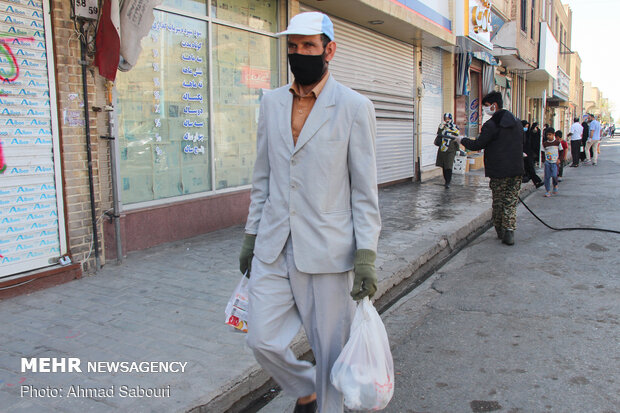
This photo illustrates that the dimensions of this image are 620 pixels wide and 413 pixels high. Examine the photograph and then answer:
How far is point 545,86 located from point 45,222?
101 ft

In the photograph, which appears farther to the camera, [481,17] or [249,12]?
[481,17]

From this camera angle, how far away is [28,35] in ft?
16.1

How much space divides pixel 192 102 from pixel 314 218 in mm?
5214

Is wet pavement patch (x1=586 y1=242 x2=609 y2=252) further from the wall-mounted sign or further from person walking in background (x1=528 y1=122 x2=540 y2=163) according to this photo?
the wall-mounted sign

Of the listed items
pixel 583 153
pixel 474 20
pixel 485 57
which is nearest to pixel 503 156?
pixel 474 20

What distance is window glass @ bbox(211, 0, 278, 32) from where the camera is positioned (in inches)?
298

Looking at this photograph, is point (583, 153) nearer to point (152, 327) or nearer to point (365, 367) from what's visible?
point (152, 327)

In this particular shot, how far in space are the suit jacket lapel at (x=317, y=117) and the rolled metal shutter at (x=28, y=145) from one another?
362cm

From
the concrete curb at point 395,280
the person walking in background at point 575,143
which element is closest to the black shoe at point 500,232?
the concrete curb at point 395,280

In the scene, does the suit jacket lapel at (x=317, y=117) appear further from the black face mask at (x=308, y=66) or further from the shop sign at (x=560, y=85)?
the shop sign at (x=560, y=85)

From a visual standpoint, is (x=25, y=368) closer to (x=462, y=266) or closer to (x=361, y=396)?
(x=361, y=396)

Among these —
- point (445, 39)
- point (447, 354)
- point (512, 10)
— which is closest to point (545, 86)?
point (512, 10)

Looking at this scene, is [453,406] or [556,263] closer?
[453,406]

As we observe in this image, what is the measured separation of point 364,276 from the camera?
2.33m
